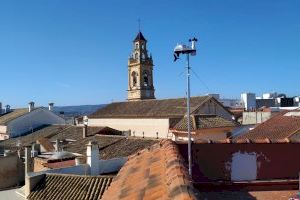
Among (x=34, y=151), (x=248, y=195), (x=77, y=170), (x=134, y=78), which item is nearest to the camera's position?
(x=248, y=195)

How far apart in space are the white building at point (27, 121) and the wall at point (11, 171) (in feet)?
65.0

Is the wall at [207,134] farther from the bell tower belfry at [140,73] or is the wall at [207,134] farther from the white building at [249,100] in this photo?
the white building at [249,100]

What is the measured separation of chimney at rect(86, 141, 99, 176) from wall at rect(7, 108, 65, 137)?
27897mm

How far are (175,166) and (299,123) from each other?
1957 cm

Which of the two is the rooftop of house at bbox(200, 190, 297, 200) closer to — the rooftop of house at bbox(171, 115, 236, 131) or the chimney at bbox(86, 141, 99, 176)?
the chimney at bbox(86, 141, 99, 176)

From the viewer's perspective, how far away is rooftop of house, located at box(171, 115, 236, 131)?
30.1m

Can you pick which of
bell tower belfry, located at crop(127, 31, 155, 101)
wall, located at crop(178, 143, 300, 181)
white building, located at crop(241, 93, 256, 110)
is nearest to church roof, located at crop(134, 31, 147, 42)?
bell tower belfry, located at crop(127, 31, 155, 101)

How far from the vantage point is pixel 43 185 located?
16266 millimetres

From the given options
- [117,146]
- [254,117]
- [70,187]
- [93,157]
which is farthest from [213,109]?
[70,187]

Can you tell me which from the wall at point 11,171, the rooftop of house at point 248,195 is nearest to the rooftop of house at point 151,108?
the wall at point 11,171

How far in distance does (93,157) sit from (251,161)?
10324 millimetres

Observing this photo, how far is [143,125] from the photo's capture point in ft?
126

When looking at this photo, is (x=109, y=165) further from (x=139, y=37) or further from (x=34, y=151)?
(x=139, y=37)

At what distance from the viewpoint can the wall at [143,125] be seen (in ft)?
117
